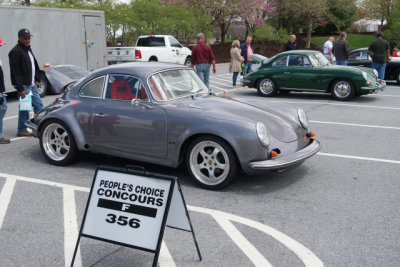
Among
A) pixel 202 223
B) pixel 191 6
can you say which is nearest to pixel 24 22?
pixel 202 223

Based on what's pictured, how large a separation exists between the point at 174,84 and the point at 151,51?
15.4 meters

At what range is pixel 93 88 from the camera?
19.8 feet

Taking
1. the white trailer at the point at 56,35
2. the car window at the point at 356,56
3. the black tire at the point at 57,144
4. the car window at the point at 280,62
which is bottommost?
the black tire at the point at 57,144

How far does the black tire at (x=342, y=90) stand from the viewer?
12078 mm

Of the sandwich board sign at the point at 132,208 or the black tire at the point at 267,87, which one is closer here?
the sandwich board sign at the point at 132,208

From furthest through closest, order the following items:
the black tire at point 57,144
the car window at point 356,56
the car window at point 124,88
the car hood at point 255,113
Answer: the car window at point 356,56 < the black tire at point 57,144 < the car window at point 124,88 < the car hood at point 255,113

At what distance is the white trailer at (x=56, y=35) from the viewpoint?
40.6 ft

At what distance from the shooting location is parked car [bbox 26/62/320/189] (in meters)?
5.00

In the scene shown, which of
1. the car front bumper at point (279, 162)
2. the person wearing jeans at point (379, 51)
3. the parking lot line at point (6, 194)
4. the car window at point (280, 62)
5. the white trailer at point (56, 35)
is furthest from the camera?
the person wearing jeans at point (379, 51)

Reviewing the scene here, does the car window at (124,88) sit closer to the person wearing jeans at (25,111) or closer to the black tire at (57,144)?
the black tire at (57,144)

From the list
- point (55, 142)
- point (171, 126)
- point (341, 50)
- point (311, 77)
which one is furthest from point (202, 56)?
point (171, 126)

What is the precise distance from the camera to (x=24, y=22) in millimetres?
13000

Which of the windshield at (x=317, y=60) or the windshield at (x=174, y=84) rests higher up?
the windshield at (x=317, y=60)

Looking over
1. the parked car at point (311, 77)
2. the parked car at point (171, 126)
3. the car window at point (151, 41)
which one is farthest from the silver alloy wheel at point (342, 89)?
the car window at point (151, 41)
